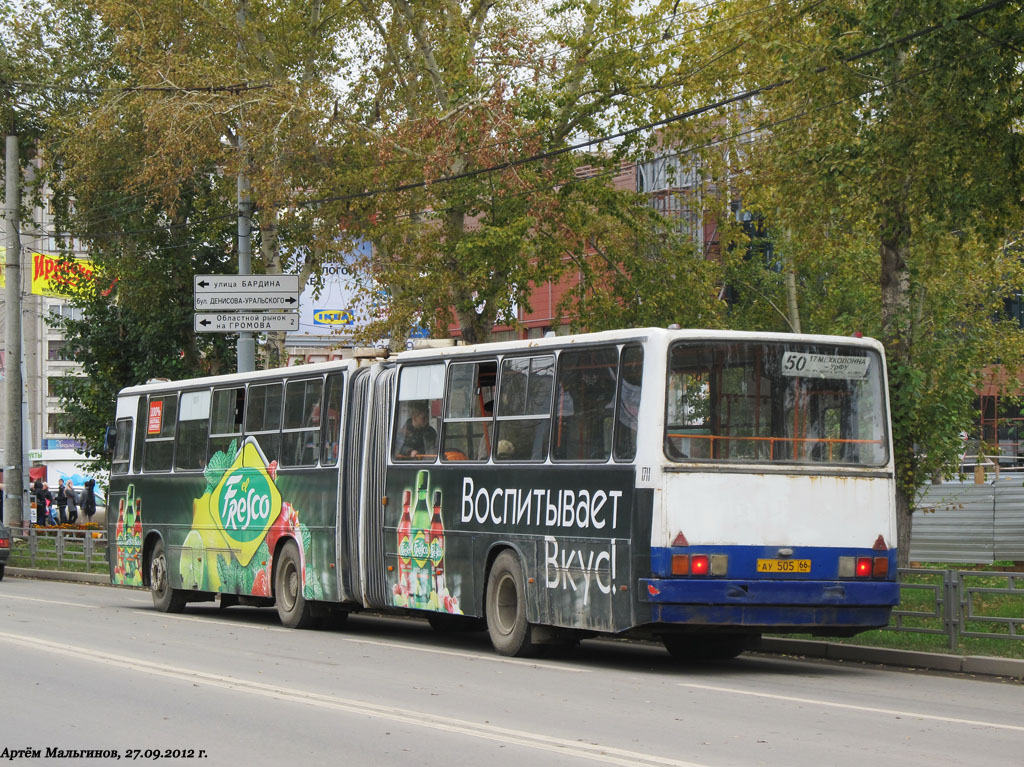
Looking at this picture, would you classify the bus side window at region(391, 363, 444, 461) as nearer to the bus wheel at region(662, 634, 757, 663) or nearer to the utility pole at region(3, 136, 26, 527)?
the bus wheel at region(662, 634, 757, 663)

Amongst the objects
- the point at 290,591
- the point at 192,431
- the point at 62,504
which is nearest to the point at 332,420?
the point at 290,591

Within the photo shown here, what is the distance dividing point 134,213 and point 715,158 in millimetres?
14473

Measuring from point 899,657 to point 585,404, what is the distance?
3.95 metres

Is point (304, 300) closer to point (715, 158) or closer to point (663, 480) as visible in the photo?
point (715, 158)

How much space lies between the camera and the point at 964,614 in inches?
596

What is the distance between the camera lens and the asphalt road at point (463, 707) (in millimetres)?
8961

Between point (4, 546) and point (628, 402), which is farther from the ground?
point (628, 402)

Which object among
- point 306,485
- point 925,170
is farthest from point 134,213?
point 925,170

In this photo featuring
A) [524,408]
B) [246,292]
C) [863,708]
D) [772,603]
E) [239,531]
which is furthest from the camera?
[246,292]

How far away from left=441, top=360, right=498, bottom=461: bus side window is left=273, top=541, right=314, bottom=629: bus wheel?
3.72 metres

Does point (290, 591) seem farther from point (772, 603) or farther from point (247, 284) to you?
point (772, 603)

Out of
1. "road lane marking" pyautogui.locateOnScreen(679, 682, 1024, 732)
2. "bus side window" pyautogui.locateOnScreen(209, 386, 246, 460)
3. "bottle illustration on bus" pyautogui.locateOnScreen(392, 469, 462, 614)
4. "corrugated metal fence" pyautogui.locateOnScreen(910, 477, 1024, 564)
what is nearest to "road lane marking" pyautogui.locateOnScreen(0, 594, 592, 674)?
"bottle illustration on bus" pyautogui.locateOnScreen(392, 469, 462, 614)

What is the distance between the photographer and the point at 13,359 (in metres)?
36.0

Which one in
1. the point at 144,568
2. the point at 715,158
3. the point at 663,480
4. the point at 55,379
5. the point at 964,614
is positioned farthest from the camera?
the point at 55,379
